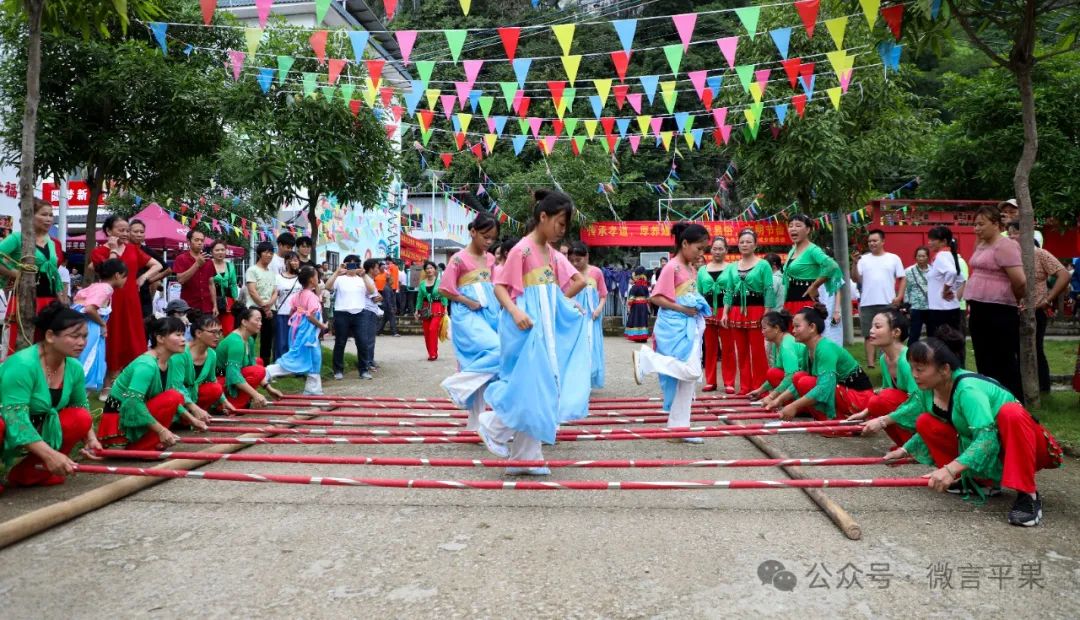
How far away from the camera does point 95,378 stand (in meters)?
6.85

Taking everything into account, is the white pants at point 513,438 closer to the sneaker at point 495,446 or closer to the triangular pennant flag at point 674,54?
the sneaker at point 495,446

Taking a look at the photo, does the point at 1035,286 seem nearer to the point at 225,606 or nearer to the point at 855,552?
the point at 855,552

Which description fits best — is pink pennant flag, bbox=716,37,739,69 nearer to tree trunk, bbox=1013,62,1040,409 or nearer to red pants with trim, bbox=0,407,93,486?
tree trunk, bbox=1013,62,1040,409

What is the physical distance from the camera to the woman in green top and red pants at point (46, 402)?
3.78m

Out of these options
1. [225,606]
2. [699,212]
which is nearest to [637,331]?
[699,212]

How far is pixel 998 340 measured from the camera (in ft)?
19.1

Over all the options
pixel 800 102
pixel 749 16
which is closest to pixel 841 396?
pixel 749 16

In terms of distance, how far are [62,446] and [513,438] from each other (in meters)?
2.43

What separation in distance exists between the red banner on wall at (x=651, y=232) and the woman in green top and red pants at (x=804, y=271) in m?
15.0

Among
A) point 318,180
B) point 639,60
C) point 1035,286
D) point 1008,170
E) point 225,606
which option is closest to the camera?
point 225,606

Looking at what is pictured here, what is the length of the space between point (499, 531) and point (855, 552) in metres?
1.46

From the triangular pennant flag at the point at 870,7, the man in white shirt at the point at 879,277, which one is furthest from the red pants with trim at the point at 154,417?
the man in white shirt at the point at 879,277

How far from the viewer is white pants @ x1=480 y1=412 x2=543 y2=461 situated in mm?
4562

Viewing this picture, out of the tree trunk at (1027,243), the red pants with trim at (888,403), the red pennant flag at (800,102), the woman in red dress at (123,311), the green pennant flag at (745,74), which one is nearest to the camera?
the red pants with trim at (888,403)
